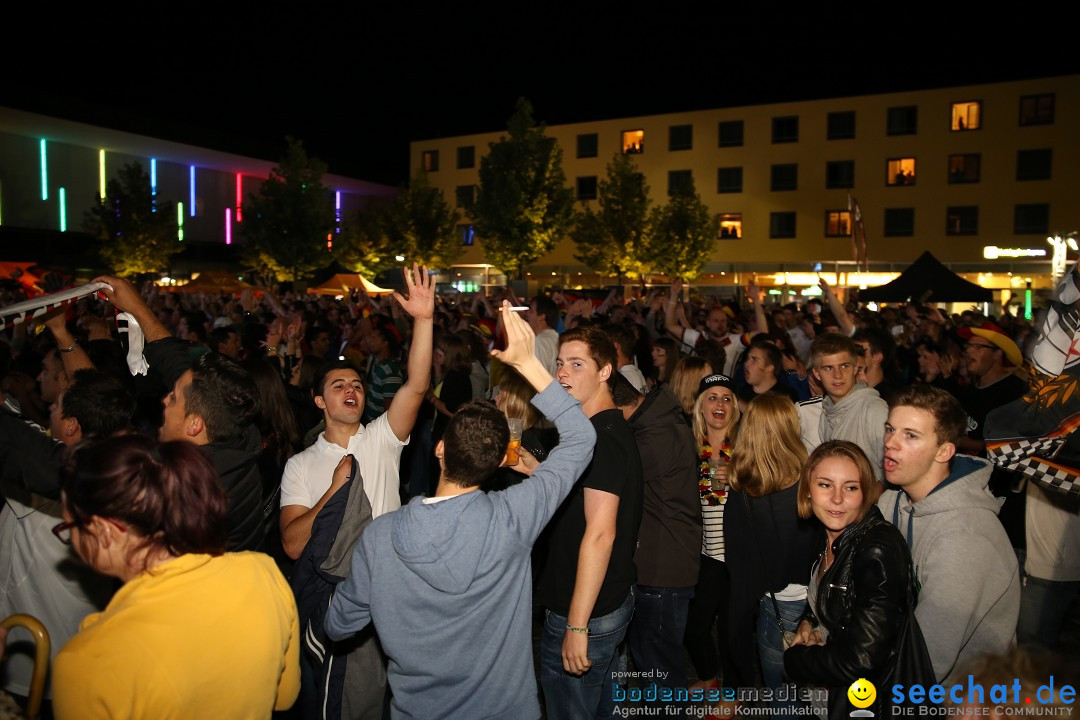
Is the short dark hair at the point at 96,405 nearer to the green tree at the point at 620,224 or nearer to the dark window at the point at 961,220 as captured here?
the green tree at the point at 620,224

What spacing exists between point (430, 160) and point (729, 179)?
21.1 metres

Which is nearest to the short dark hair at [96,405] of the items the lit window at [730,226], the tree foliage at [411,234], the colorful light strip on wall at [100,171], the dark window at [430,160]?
the tree foliage at [411,234]

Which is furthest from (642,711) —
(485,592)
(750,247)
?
(750,247)

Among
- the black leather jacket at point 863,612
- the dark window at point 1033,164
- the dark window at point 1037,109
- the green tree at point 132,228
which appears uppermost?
the dark window at point 1037,109

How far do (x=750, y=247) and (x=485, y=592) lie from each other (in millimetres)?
44780

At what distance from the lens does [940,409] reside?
10.1ft

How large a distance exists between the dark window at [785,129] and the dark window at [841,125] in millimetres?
1805

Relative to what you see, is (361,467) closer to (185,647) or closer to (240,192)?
(185,647)

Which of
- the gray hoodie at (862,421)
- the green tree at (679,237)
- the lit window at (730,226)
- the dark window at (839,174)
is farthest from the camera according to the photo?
the lit window at (730,226)

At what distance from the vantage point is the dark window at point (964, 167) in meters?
39.7

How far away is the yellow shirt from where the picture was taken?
182 centimetres

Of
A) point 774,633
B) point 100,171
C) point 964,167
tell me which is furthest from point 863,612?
point 100,171

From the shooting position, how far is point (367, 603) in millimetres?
2637

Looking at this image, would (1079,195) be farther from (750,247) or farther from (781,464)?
(781,464)
